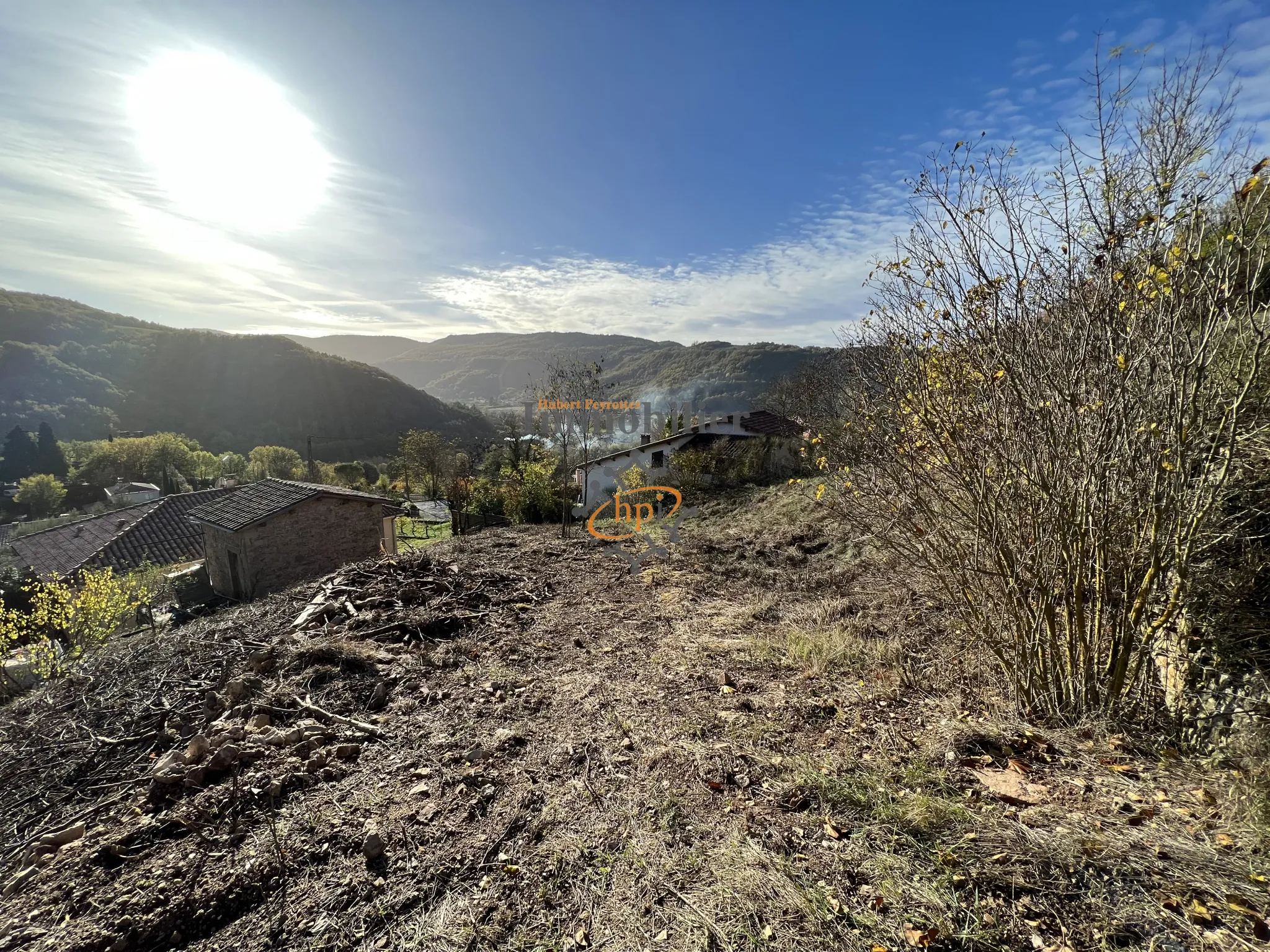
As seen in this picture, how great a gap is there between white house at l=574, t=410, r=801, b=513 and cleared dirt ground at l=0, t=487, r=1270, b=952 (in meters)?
12.5

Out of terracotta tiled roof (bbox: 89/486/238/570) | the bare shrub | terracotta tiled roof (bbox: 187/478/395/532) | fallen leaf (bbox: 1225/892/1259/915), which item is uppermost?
the bare shrub

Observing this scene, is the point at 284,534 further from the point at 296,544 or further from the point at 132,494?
the point at 132,494

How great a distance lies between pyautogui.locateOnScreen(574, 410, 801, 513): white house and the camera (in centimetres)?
1714

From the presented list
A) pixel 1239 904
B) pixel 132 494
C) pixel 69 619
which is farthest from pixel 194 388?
pixel 1239 904

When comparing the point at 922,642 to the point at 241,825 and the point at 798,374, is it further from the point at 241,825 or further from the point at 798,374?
the point at 798,374

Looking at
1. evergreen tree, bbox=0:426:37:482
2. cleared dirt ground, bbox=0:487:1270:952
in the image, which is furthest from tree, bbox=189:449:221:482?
cleared dirt ground, bbox=0:487:1270:952

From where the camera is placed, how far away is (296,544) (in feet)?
41.9

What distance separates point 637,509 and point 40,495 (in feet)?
174

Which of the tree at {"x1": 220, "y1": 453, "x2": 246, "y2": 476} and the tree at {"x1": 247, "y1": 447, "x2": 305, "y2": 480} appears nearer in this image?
the tree at {"x1": 247, "y1": 447, "x2": 305, "y2": 480}

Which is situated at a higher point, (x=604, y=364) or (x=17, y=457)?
(x=604, y=364)

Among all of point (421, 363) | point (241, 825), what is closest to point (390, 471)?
point (241, 825)

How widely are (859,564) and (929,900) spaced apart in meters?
5.37

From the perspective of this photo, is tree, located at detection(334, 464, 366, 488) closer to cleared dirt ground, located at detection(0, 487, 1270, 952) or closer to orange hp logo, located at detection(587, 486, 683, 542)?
orange hp logo, located at detection(587, 486, 683, 542)

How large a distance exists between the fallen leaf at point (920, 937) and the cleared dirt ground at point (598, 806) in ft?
0.04
